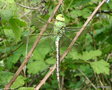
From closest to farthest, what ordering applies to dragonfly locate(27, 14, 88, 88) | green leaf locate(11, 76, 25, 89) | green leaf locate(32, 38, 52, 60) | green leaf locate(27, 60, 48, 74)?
dragonfly locate(27, 14, 88, 88), green leaf locate(11, 76, 25, 89), green leaf locate(32, 38, 52, 60), green leaf locate(27, 60, 48, 74)

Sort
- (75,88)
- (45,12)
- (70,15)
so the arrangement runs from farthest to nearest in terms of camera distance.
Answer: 1. (75,88)
2. (70,15)
3. (45,12)

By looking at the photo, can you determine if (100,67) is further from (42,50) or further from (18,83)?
(18,83)

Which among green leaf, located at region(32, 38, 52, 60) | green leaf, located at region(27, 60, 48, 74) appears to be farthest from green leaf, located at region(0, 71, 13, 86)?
green leaf, located at region(27, 60, 48, 74)

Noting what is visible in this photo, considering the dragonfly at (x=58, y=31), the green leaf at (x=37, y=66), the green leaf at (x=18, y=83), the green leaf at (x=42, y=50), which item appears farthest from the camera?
the green leaf at (x=37, y=66)

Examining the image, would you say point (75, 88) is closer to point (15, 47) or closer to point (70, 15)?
point (70, 15)

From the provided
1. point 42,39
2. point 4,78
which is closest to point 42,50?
point 42,39

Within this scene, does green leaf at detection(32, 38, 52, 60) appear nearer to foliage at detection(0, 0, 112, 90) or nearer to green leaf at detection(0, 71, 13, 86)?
foliage at detection(0, 0, 112, 90)

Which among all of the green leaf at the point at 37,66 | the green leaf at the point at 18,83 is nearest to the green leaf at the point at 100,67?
the green leaf at the point at 37,66

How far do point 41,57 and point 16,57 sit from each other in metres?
0.17

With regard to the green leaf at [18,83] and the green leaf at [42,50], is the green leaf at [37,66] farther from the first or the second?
the green leaf at [18,83]

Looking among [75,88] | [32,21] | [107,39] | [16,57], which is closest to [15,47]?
[16,57]

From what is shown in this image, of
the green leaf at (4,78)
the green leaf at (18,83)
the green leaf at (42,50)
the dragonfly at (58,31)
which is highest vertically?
the dragonfly at (58,31)

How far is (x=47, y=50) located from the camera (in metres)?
1.76

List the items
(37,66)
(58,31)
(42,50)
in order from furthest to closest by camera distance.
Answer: (37,66) < (42,50) < (58,31)
